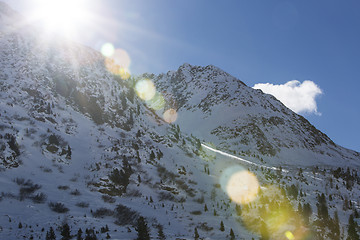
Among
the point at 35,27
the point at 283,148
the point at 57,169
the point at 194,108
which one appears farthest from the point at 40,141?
the point at 194,108

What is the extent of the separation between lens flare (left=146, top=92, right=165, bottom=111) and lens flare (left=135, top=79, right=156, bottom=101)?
2.55 metres

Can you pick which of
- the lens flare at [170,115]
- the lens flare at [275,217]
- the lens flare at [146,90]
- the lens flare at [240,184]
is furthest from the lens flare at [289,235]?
the lens flare at [146,90]

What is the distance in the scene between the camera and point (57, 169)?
2792cm

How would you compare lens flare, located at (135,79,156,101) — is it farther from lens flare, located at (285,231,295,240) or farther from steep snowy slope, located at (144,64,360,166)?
lens flare, located at (285,231,295,240)

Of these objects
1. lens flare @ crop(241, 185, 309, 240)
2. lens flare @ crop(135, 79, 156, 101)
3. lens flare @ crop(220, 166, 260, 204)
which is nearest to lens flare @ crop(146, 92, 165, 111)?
lens flare @ crop(135, 79, 156, 101)

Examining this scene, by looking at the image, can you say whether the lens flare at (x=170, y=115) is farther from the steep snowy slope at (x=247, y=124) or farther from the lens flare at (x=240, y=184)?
the lens flare at (x=240, y=184)

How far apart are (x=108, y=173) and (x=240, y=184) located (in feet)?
57.5

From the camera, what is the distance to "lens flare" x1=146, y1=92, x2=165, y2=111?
4709 inches

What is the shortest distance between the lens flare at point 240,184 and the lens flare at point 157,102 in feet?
262

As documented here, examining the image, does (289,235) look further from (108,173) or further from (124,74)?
(124,74)

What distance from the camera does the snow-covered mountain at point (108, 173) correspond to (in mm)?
22750

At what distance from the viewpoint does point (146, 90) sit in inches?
5851

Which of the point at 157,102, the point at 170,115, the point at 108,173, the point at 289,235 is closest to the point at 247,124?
the point at 170,115

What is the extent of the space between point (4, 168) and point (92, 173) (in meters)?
8.40
